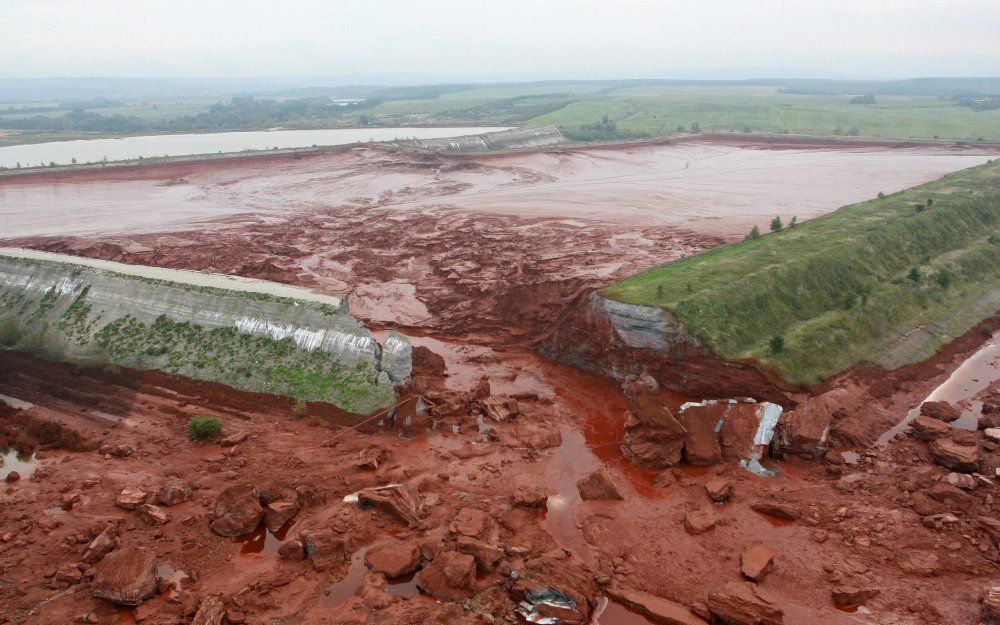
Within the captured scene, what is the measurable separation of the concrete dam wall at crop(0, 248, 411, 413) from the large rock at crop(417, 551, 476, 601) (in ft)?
24.5

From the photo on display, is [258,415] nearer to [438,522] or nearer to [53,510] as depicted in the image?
[53,510]

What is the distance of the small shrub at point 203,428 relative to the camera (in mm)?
18094

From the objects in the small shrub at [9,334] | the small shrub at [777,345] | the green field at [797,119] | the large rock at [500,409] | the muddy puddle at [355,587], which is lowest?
the muddy puddle at [355,587]

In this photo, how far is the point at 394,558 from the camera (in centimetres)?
1322

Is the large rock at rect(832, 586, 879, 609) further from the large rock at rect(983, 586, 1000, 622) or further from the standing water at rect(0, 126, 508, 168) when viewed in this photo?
the standing water at rect(0, 126, 508, 168)

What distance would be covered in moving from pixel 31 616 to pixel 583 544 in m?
11.4

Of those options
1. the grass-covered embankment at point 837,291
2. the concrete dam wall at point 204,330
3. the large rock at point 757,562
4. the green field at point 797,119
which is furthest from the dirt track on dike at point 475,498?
the green field at point 797,119

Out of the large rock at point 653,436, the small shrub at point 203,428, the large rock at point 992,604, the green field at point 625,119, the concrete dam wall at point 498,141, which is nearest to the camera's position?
the large rock at point 992,604

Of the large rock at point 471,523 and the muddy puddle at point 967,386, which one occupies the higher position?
the muddy puddle at point 967,386

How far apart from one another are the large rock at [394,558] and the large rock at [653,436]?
7.22 metres

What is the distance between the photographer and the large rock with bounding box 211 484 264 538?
14.4 meters

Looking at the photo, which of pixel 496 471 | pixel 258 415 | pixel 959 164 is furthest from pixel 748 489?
pixel 959 164

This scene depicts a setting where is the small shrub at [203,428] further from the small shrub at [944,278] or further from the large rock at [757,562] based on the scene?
the small shrub at [944,278]

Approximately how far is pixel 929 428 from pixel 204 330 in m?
24.4
